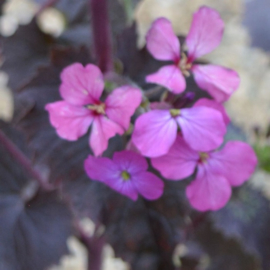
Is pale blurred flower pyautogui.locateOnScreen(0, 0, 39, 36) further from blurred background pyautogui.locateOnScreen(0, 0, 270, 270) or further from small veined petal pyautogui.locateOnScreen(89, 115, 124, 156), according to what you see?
small veined petal pyautogui.locateOnScreen(89, 115, 124, 156)

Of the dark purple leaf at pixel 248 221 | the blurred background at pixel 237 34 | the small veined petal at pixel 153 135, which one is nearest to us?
the small veined petal at pixel 153 135

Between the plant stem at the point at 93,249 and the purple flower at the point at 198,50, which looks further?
the plant stem at the point at 93,249

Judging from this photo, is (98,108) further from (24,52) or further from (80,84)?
(24,52)

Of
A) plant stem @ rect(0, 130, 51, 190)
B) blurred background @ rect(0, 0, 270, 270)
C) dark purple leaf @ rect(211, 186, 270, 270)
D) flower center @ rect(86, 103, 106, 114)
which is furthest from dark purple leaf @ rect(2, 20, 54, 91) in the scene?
blurred background @ rect(0, 0, 270, 270)

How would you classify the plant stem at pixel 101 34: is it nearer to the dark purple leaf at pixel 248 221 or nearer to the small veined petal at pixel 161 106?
the small veined petal at pixel 161 106

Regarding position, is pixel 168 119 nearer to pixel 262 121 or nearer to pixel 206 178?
pixel 206 178

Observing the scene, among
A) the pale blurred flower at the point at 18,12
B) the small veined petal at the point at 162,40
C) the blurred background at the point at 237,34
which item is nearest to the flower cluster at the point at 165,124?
the small veined petal at the point at 162,40

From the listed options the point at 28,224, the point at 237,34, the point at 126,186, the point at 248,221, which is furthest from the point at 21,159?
the point at 237,34

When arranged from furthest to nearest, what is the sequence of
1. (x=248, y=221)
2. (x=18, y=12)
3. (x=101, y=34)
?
(x=18, y=12)
(x=248, y=221)
(x=101, y=34)
